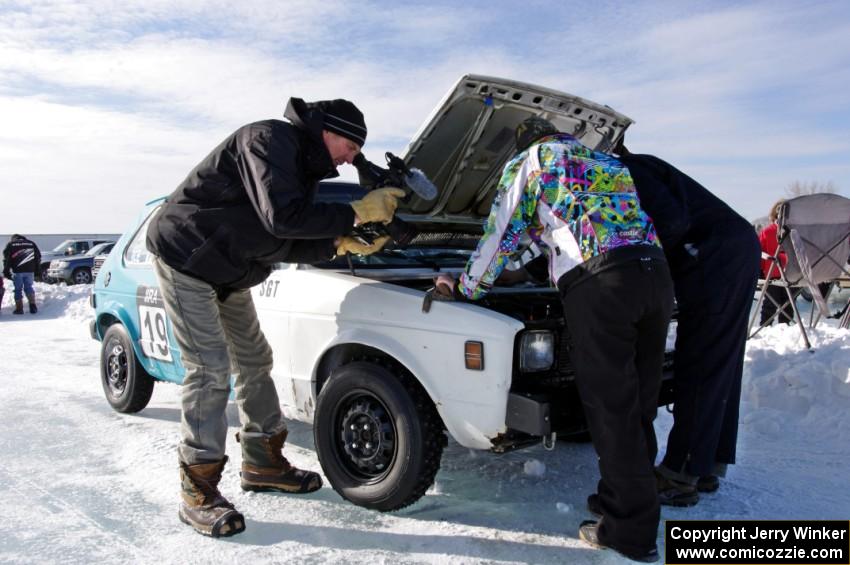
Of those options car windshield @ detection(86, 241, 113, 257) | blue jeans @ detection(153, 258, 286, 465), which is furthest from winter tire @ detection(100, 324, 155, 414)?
car windshield @ detection(86, 241, 113, 257)

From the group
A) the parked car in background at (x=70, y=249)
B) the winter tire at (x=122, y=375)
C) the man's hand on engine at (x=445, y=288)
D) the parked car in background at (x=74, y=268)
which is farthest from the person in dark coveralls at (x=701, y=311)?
the parked car in background at (x=70, y=249)

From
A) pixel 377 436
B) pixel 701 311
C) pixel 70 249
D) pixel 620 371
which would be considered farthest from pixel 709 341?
pixel 70 249

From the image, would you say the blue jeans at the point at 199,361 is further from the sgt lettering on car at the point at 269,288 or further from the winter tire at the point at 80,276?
the winter tire at the point at 80,276

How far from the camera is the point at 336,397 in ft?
11.4

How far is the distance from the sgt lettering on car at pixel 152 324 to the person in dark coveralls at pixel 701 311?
328 centimetres

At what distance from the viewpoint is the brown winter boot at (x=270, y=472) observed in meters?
3.69

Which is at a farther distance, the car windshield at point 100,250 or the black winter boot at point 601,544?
the car windshield at point 100,250

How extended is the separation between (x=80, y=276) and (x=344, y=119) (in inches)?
969

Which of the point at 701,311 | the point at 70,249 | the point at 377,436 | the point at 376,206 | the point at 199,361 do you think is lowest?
the point at 377,436

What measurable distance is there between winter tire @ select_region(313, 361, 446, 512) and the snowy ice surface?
0.16 metres

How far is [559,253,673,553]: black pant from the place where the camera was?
2.76m

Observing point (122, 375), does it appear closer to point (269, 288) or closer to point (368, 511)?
point (269, 288)

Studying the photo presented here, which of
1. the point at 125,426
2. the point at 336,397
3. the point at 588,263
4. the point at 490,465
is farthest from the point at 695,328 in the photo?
the point at 125,426

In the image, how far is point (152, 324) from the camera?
191 inches
